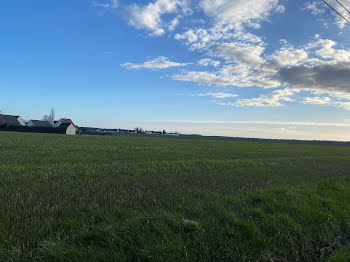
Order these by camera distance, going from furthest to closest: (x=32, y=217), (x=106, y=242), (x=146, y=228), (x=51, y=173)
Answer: (x=51, y=173) → (x=32, y=217) → (x=146, y=228) → (x=106, y=242)

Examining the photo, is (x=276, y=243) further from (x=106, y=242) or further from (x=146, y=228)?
(x=106, y=242)

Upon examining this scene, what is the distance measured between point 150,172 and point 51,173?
14.3 feet

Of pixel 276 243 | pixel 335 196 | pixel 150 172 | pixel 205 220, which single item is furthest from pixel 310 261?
pixel 150 172

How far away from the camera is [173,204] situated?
6012 millimetres

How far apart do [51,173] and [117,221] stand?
5.98 m

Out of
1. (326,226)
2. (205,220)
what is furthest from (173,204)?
(326,226)

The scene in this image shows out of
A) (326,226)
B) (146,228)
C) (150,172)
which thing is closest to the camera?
(146,228)

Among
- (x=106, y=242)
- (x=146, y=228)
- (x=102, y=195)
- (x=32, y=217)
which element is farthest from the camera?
(x=102, y=195)

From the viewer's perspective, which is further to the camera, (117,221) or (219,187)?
(219,187)

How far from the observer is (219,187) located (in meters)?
8.55

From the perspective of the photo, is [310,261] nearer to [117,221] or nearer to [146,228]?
[146,228]

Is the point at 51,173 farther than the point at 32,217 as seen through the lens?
Yes

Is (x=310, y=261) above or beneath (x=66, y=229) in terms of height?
beneath

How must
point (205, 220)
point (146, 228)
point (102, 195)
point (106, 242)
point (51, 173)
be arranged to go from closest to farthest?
1. point (106, 242)
2. point (146, 228)
3. point (205, 220)
4. point (102, 195)
5. point (51, 173)
